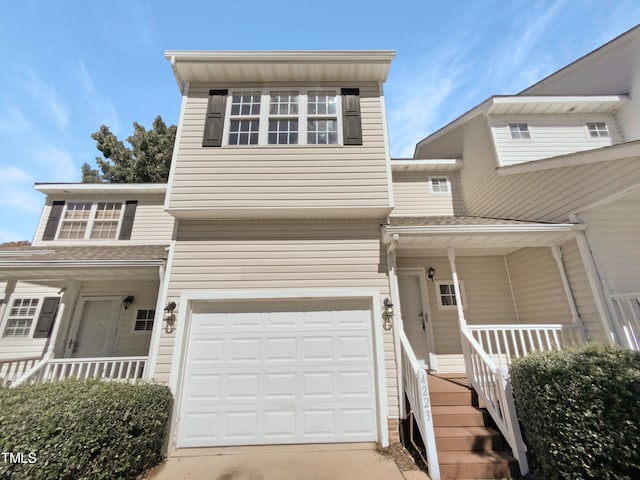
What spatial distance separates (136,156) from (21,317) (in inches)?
508

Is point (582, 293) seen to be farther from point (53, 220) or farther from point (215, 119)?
point (53, 220)

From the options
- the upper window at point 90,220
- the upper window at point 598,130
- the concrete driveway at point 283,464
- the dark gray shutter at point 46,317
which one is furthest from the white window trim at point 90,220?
the upper window at point 598,130

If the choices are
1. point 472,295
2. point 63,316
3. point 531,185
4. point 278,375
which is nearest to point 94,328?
point 63,316

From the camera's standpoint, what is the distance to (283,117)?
5.61m

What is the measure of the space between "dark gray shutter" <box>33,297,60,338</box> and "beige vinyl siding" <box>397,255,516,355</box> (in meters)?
9.62

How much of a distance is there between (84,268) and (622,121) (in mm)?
14163

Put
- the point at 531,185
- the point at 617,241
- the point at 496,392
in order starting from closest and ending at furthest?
the point at 496,392 → the point at 617,241 → the point at 531,185

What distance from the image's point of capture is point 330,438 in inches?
163

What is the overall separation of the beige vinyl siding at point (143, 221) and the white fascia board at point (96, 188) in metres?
0.20

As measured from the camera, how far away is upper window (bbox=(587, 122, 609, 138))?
760 centimetres

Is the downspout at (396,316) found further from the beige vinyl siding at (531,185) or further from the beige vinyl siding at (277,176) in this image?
the beige vinyl siding at (531,185)

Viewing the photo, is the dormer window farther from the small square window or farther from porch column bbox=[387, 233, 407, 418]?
the small square window

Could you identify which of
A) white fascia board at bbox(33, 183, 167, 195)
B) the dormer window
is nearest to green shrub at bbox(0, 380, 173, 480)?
the dormer window

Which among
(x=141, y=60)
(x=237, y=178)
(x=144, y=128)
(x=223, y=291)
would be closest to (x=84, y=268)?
(x=223, y=291)
